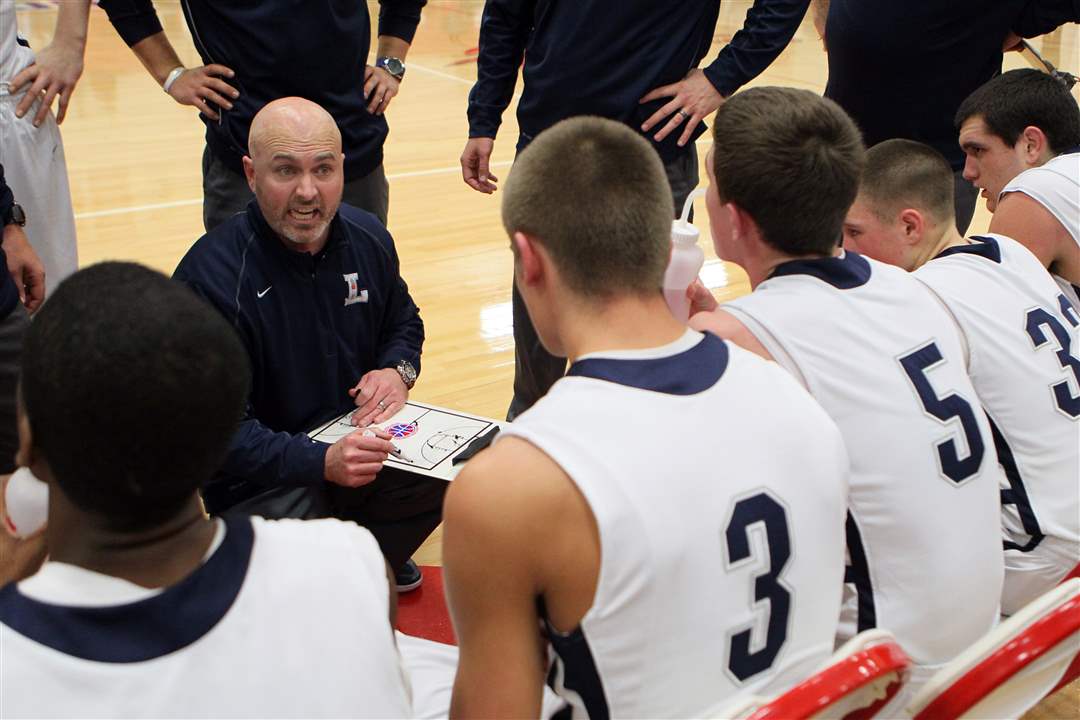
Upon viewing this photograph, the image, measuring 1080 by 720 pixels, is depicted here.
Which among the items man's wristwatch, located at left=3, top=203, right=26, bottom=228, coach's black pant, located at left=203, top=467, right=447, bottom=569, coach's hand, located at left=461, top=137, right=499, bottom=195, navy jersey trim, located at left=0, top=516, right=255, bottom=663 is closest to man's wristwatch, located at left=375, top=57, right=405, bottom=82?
coach's hand, located at left=461, top=137, right=499, bottom=195

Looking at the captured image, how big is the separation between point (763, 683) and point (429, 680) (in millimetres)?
640

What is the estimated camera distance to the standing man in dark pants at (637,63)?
11.2 ft

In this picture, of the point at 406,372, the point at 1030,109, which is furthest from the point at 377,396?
the point at 1030,109

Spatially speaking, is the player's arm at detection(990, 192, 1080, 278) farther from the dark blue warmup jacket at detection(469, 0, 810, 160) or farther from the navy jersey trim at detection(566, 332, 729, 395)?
the navy jersey trim at detection(566, 332, 729, 395)

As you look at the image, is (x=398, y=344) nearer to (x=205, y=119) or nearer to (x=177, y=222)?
(x=205, y=119)

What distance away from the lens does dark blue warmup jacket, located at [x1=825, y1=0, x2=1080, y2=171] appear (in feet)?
12.6

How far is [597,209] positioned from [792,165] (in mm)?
525

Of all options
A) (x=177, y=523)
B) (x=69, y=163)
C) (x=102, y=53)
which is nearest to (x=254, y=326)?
(x=177, y=523)

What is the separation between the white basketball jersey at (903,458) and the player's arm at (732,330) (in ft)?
0.05

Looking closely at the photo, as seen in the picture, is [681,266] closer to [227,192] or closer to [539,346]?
[539,346]

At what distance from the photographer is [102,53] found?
10.8 m

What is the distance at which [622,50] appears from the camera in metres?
3.44

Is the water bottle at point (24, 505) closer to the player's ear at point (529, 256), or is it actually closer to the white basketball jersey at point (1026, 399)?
the player's ear at point (529, 256)

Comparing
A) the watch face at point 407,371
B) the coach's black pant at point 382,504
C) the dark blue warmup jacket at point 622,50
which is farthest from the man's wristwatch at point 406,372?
the dark blue warmup jacket at point 622,50
